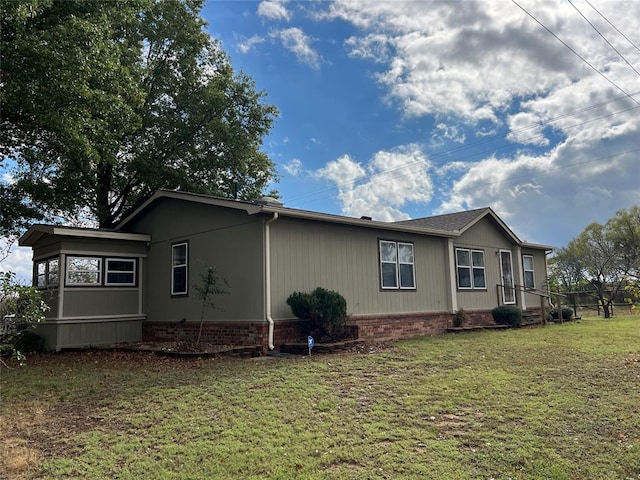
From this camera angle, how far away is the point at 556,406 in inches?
226

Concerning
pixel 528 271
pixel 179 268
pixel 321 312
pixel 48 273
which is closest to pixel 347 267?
pixel 321 312

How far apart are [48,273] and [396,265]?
9.65 m

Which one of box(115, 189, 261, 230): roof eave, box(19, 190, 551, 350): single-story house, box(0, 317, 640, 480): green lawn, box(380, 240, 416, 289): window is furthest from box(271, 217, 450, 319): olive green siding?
box(0, 317, 640, 480): green lawn

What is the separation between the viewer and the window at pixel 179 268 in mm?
12772

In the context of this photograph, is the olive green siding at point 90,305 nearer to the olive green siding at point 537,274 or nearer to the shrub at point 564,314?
the olive green siding at point 537,274

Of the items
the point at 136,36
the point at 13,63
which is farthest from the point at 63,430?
the point at 136,36

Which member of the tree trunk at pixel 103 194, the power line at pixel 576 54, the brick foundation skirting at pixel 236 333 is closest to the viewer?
the power line at pixel 576 54

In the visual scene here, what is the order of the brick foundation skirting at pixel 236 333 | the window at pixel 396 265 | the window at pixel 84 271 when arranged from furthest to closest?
the window at pixel 396 265 < the window at pixel 84 271 < the brick foundation skirting at pixel 236 333

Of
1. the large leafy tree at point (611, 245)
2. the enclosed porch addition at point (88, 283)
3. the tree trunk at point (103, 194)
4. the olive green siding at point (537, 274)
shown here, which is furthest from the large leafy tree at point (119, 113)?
the large leafy tree at point (611, 245)

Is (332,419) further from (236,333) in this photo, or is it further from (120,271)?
(120,271)

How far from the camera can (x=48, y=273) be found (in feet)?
44.0

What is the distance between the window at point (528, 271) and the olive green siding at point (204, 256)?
1246 centimetres

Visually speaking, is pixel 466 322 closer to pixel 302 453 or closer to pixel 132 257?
pixel 132 257

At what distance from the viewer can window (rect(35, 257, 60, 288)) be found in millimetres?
12930
